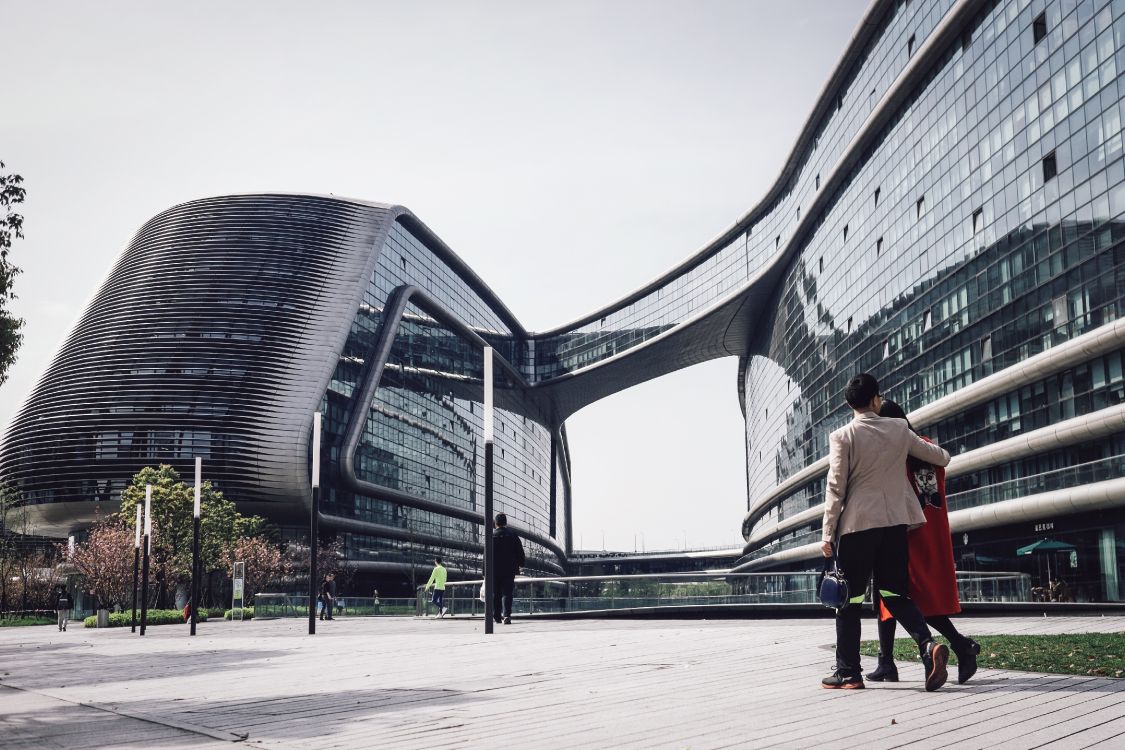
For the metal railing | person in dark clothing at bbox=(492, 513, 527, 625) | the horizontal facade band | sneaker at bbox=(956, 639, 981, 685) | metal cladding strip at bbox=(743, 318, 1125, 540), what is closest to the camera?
sneaker at bbox=(956, 639, 981, 685)

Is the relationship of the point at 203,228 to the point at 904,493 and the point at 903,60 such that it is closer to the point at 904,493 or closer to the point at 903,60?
the point at 903,60

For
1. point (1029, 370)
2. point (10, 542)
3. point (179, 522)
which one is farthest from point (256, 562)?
point (1029, 370)

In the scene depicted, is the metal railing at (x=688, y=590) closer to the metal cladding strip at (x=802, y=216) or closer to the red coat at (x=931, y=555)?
the red coat at (x=931, y=555)

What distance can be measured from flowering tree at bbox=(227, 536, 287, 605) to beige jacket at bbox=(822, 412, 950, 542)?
58.7m

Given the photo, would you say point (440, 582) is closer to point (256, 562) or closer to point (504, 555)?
point (504, 555)

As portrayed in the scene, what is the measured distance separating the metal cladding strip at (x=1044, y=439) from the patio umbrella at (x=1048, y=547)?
12.3 ft

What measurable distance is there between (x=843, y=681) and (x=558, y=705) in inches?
69.7

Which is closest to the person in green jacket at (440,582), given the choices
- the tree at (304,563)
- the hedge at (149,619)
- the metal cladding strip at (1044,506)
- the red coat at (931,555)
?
the hedge at (149,619)

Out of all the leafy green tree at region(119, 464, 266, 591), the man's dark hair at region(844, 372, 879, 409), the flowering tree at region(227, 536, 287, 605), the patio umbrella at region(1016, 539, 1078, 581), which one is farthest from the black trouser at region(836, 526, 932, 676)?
the flowering tree at region(227, 536, 287, 605)

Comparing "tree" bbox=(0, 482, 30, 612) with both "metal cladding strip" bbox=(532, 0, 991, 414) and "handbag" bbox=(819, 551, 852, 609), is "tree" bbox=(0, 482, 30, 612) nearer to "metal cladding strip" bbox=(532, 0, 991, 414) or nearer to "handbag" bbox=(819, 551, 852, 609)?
"metal cladding strip" bbox=(532, 0, 991, 414)

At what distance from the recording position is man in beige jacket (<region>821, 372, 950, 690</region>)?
262 inches

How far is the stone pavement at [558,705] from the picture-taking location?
4.78 m

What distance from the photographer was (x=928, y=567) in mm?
7004

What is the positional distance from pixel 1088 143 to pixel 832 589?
1503 inches
